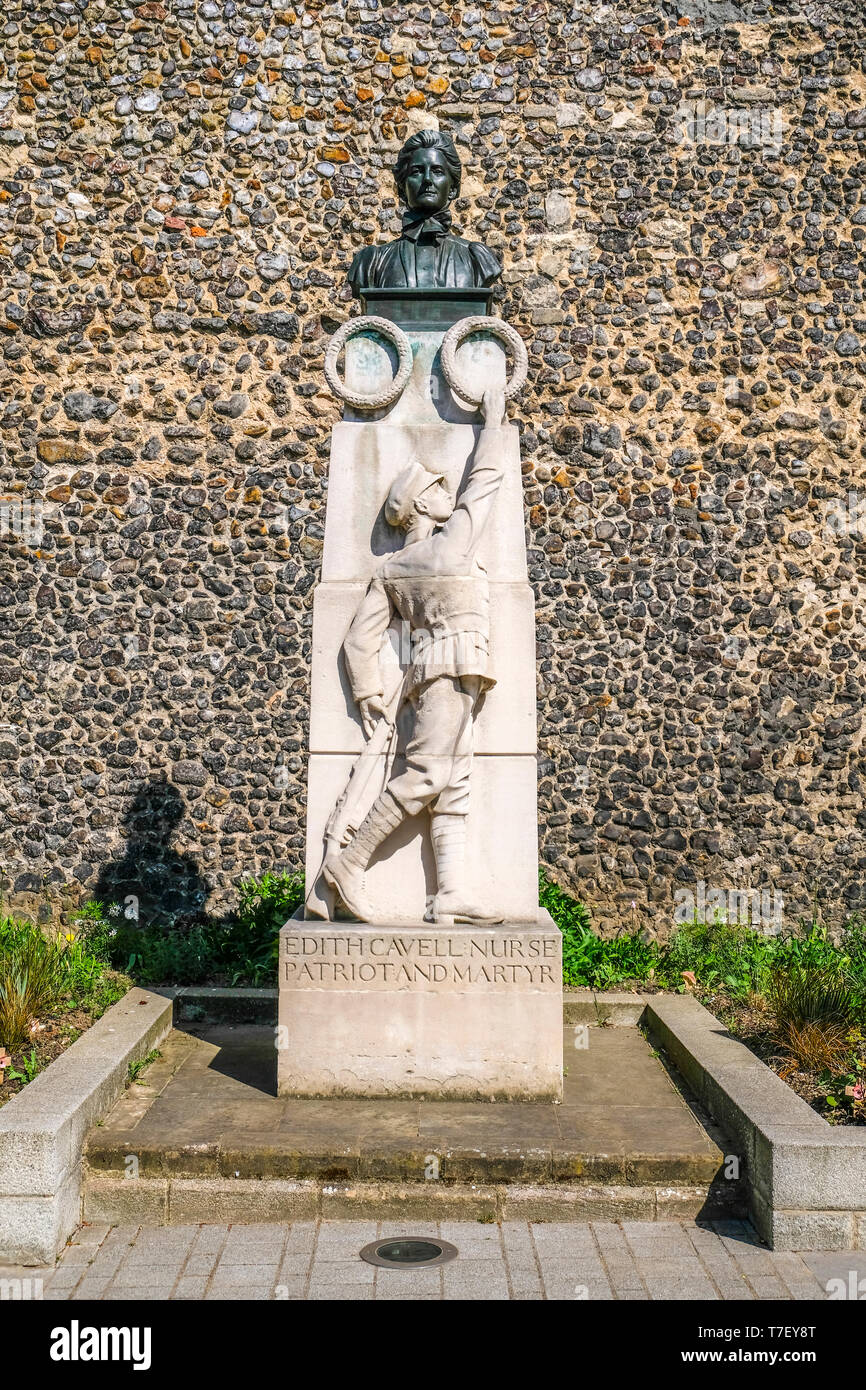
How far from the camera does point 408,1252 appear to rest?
15.8ft

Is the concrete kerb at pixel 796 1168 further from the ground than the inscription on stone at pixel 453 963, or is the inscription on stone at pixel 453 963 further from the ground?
the inscription on stone at pixel 453 963

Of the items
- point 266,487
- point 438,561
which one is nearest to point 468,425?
point 438,561

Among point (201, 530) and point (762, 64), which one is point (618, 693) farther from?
point (762, 64)

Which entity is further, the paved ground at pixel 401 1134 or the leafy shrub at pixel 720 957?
the leafy shrub at pixel 720 957

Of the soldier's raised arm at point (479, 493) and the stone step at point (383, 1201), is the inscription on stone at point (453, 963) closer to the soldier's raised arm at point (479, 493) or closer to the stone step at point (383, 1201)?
the stone step at point (383, 1201)

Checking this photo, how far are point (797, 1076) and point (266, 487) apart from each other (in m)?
6.89

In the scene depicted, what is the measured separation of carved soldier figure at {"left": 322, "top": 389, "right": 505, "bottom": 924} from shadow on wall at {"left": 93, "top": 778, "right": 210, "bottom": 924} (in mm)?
5247

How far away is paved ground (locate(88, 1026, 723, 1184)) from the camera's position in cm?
520

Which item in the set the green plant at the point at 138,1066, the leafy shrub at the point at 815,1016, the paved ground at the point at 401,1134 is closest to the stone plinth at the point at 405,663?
the paved ground at the point at 401,1134

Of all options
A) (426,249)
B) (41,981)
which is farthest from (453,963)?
(426,249)

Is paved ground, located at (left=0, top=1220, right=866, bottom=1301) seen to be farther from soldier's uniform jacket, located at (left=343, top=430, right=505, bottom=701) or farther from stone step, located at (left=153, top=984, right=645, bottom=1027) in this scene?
stone step, located at (left=153, top=984, right=645, bottom=1027)

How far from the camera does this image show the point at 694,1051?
6.40 m

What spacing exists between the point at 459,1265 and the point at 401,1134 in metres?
0.80

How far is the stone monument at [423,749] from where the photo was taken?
5898mm
